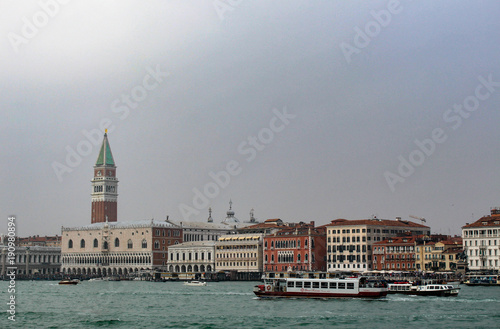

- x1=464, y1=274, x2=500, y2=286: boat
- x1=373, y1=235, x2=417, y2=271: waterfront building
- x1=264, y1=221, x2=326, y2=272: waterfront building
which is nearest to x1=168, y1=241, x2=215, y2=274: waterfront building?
x1=264, y1=221, x2=326, y2=272: waterfront building

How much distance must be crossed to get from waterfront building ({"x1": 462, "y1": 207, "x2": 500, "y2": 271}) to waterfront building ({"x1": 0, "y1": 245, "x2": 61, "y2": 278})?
2648 inches

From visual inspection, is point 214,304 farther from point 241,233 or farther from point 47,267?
point 47,267

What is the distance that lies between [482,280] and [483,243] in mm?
6590

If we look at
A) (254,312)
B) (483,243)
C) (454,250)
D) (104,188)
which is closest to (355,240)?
(454,250)

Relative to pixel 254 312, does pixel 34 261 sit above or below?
above

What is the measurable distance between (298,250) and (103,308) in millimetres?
48126

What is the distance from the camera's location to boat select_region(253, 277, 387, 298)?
57.9m

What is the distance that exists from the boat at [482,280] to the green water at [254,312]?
14927 millimetres

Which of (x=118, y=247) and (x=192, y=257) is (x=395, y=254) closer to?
(x=192, y=257)

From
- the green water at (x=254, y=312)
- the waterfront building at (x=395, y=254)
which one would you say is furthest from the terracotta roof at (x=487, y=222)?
the green water at (x=254, y=312)

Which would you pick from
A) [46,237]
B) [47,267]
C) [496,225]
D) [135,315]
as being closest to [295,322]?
[135,315]

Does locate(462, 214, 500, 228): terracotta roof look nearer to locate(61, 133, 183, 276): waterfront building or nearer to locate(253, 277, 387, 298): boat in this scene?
locate(253, 277, 387, 298): boat

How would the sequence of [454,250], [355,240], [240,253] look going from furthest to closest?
[240,253]
[355,240]
[454,250]

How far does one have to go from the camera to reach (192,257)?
114 metres
